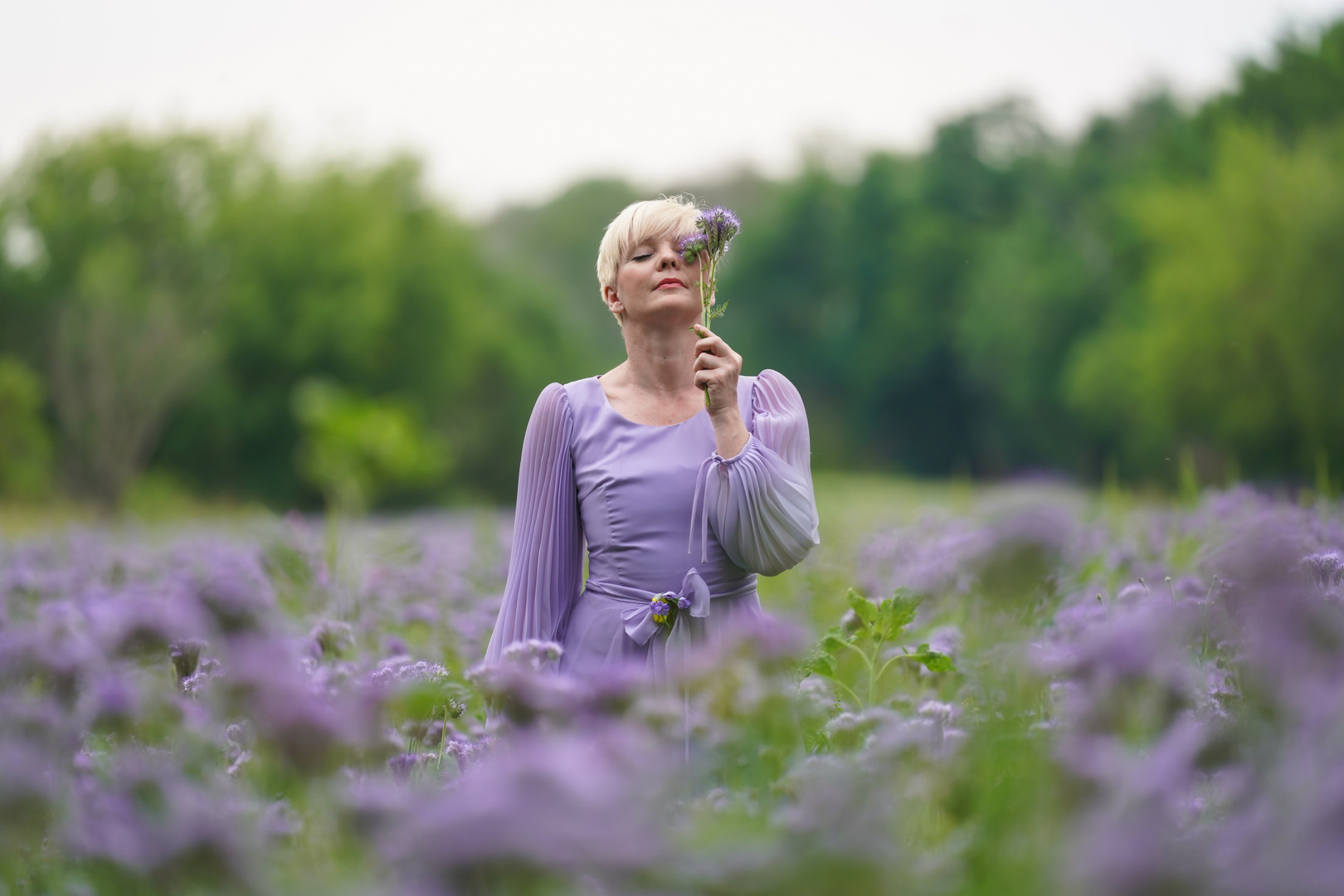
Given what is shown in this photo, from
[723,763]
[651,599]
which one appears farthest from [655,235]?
[723,763]

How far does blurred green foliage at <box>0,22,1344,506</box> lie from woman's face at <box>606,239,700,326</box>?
314 cm

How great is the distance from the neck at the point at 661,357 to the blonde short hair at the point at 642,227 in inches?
3.9

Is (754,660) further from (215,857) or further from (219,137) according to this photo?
(219,137)

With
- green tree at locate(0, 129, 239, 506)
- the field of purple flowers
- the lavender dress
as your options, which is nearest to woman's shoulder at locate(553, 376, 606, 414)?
the lavender dress

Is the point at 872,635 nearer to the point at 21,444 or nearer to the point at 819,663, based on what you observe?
the point at 819,663

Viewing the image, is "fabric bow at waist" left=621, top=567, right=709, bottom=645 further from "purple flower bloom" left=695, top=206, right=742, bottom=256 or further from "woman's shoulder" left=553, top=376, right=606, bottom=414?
"purple flower bloom" left=695, top=206, right=742, bottom=256

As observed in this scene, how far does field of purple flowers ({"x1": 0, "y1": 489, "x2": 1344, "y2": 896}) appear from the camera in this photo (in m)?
0.99

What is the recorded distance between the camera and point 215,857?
111cm

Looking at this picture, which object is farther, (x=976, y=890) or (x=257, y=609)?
(x=257, y=609)

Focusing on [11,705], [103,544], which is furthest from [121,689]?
[103,544]

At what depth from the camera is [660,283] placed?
9.20 feet

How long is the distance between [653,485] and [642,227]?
633mm

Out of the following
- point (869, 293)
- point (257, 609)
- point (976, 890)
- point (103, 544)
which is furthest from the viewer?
point (869, 293)

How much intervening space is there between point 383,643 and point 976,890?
2695 millimetres
